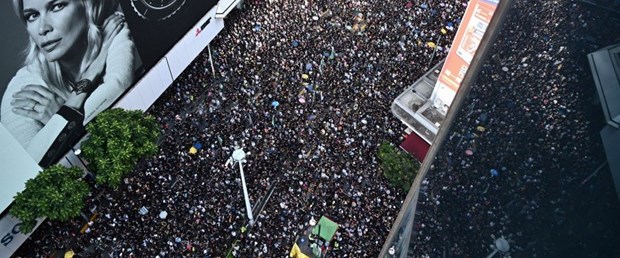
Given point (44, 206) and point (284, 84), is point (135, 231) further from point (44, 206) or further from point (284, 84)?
point (284, 84)

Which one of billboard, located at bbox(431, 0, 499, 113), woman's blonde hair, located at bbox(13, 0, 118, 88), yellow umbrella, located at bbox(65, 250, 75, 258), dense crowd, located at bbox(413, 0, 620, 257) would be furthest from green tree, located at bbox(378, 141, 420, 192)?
yellow umbrella, located at bbox(65, 250, 75, 258)

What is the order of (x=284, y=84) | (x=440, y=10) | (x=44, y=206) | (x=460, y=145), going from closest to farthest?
(x=460, y=145) < (x=44, y=206) < (x=284, y=84) < (x=440, y=10)

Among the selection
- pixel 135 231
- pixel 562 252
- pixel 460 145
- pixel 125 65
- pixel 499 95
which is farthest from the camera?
pixel 125 65

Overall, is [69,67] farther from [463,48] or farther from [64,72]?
[463,48]

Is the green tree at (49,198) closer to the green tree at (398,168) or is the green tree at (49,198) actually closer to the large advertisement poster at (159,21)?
the large advertisement poster at (159,21)

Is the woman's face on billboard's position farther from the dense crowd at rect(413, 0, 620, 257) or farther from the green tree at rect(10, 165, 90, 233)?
the dense crowd at rect(413, 0, 620, 257)

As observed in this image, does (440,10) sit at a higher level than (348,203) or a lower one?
higher

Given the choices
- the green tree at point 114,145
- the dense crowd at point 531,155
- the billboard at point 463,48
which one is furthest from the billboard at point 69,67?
the dense crowd at point 531,155

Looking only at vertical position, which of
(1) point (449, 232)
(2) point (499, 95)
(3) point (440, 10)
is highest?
(2) point (499, 95)

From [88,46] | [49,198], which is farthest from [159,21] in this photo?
[49,198]

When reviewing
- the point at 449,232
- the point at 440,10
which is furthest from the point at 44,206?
the point at 440,10
